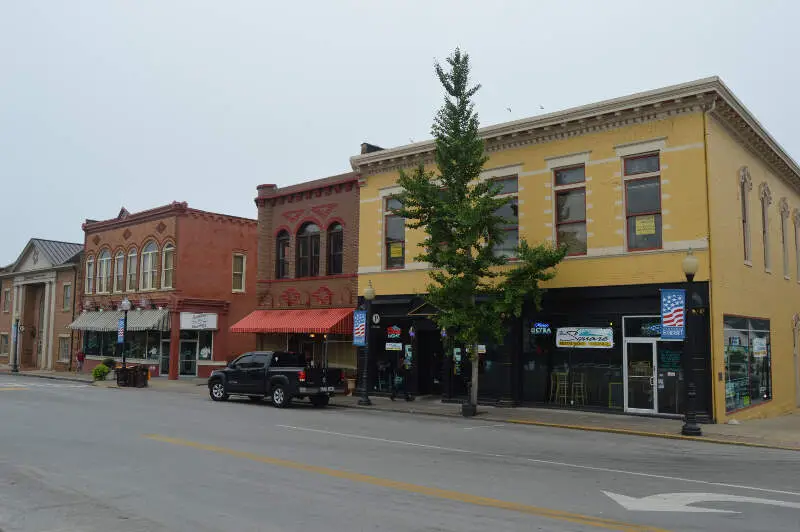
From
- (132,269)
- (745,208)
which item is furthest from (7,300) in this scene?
(745,208)

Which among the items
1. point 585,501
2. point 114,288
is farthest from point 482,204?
point 114,288

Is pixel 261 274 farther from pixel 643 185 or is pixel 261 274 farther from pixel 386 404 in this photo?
pixel 643 185

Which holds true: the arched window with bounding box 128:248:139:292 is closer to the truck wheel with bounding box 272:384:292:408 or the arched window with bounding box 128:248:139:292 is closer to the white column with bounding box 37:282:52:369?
the white column with bounding box 37:282:52:369

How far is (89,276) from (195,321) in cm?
1280

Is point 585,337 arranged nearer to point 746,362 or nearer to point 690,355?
point 690,355

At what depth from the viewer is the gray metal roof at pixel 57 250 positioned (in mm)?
49219

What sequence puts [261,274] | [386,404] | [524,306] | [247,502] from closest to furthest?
[247,502] < [524,306] < [386,404] < [261,274]

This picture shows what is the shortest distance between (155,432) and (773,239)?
2133 cm

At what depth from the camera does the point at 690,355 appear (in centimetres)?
1662

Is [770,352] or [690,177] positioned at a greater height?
[690,177]

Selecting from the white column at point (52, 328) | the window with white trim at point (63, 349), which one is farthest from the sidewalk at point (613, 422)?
the white column at point (52, 328)

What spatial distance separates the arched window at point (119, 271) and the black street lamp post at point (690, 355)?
34230 mm

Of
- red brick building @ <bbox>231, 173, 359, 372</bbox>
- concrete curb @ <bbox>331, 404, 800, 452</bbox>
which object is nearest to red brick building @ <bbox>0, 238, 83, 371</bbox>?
red brick building @ <bbox>231, 173, 359, 372</bbox>

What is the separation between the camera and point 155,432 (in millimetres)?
14703
